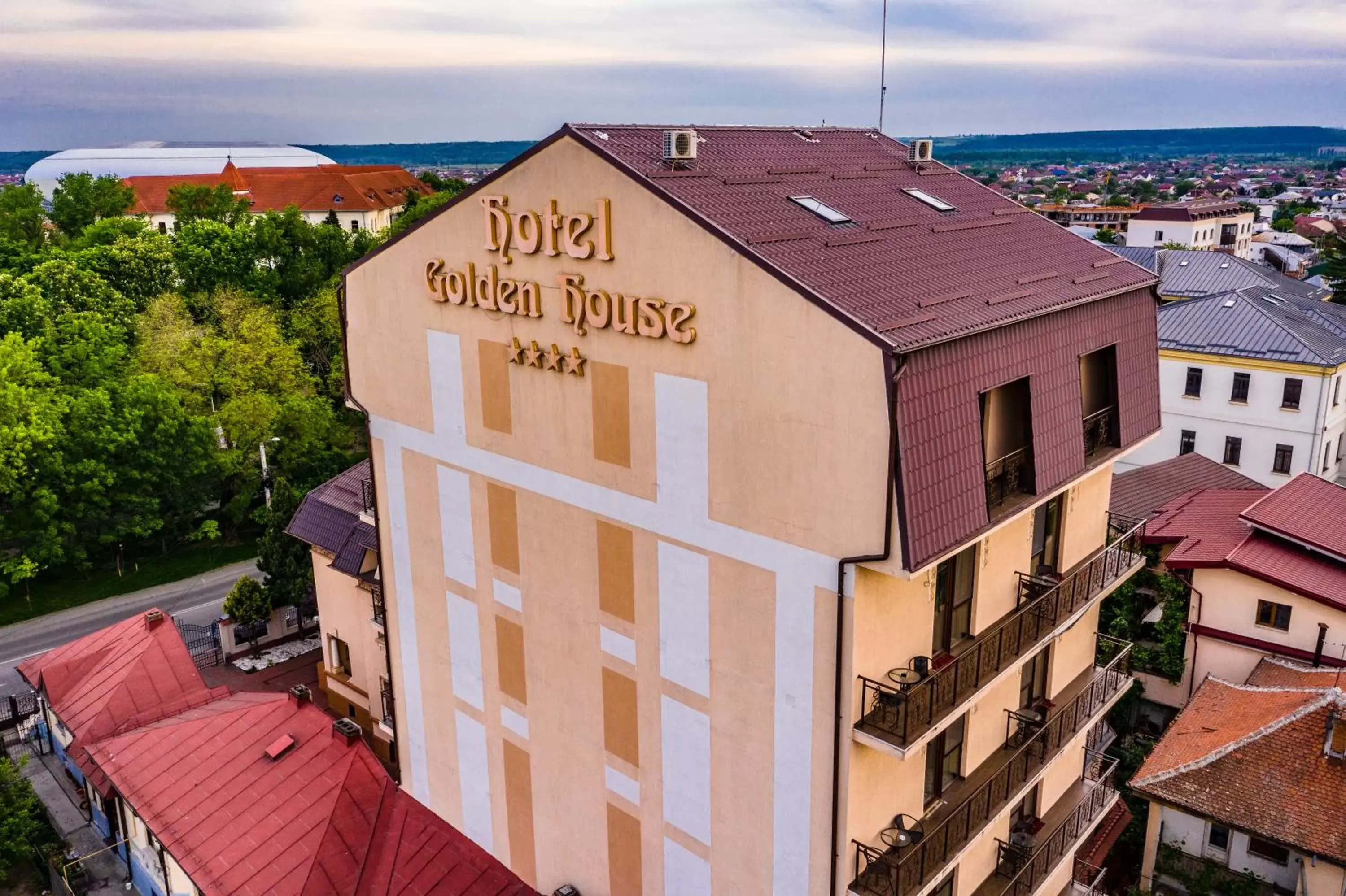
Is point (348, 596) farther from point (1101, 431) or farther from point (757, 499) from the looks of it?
point (1101, 431)

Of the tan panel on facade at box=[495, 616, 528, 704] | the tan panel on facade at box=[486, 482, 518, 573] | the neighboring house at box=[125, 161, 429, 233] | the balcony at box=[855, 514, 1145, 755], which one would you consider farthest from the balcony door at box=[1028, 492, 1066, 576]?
the neighboring house at box=[125, 161, 429, 233]

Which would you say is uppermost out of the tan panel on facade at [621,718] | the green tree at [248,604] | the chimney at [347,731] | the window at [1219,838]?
the tan panel on facade at [621,718]

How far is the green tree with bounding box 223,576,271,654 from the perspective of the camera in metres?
34.7

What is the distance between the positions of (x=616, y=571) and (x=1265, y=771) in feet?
54.4

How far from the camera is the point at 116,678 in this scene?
85.6 feet

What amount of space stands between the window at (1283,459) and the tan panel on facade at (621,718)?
134 ft

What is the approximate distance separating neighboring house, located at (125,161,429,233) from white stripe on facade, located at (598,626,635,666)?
102 meters

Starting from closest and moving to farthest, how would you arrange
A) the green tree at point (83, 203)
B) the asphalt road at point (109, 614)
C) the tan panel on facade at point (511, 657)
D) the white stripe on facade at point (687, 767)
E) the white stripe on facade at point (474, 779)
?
the white stripe on facade at point (687, 767) → the tan panel on facade at point (511, 657) → the white stripe on facade at point (474, 779) → the asphalt road at point (109, 614) → the green tree at point (83, 203)

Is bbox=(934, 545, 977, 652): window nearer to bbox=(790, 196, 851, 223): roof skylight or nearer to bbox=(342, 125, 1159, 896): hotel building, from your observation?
bbox=(342, 125, 1159, 896): hotel building

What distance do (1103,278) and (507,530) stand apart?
11.0 metres

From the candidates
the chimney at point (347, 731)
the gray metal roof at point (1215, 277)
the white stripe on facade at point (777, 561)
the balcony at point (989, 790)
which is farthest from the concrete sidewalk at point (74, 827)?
the gray metal roof at point (1215, 277)

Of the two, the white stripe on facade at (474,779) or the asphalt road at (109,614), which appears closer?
the white stripe on facade at (474,779)

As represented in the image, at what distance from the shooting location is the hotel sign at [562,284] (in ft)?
44.9

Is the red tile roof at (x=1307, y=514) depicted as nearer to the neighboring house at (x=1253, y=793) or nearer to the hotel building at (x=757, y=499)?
the neighboring house at (x=1253, y=793)
